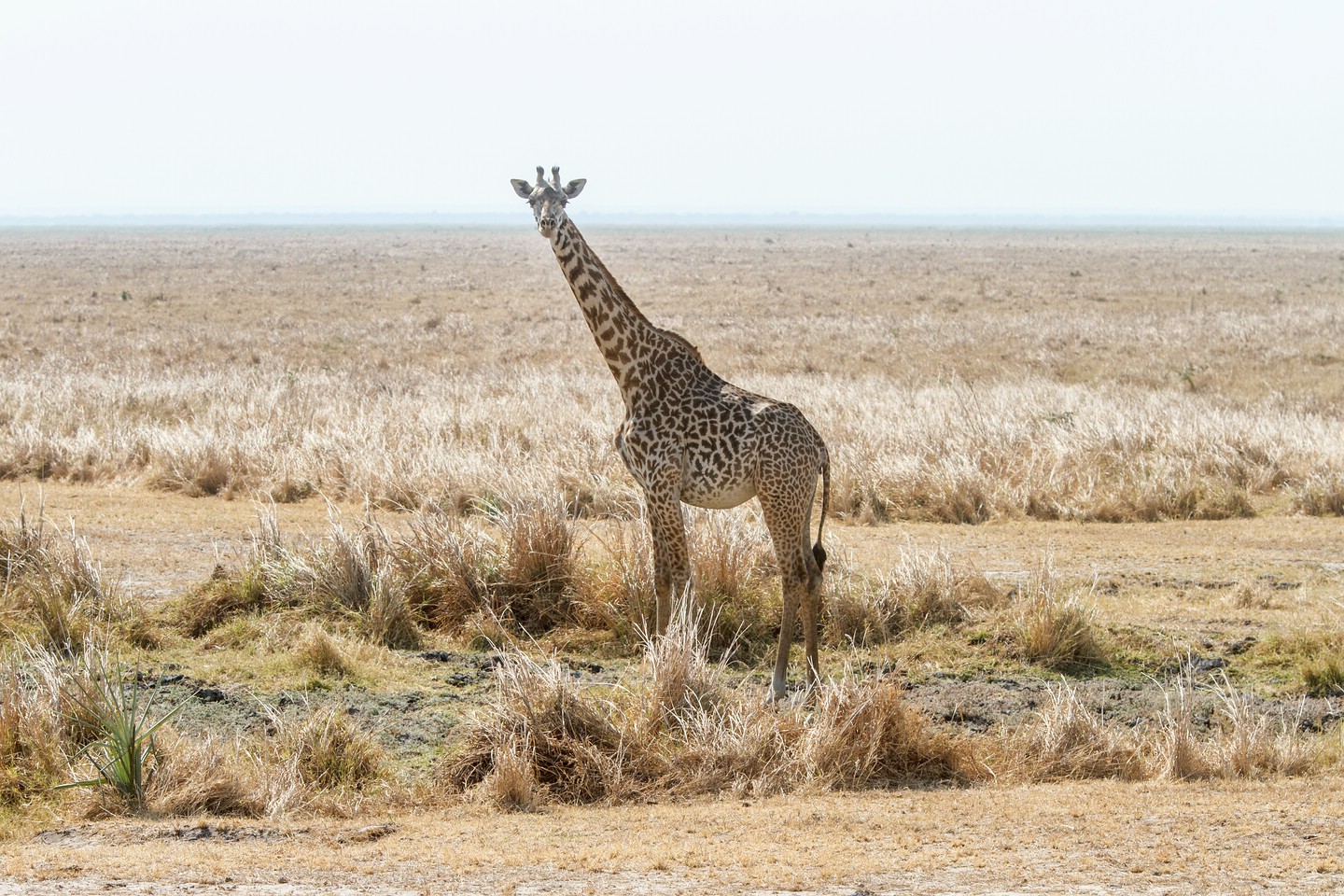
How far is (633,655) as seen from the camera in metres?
9.38

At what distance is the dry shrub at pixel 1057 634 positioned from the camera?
9078mm

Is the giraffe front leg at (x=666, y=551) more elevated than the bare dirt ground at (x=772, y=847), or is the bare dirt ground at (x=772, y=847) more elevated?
the giraffe front leg at (x=666, y=551)

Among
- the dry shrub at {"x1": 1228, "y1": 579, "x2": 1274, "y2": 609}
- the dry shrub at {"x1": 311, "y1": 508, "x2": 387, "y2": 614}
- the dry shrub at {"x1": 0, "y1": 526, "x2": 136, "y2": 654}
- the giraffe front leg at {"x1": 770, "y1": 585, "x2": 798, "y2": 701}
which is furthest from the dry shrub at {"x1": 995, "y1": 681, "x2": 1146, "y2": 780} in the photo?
the dry shrub at {"x1": 0, "y1": 526, "x2": 136, "y2": 654}

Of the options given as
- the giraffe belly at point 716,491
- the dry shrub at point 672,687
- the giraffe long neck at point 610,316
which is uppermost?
the giraffe long neck at point 610,316

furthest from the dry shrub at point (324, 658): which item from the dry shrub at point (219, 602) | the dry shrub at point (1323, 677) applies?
the dry shrub at point (1323, 677)

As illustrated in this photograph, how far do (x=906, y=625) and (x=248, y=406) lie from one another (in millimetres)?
11373

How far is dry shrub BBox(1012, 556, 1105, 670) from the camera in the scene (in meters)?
9.08

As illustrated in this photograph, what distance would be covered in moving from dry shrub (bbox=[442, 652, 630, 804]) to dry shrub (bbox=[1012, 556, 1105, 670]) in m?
3.39

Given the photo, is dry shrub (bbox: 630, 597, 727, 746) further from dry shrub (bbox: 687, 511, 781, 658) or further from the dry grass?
the dry grass

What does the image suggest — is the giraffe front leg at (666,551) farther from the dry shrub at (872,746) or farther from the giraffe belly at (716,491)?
the dry shrub at (872,746)

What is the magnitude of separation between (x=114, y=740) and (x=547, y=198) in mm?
3888

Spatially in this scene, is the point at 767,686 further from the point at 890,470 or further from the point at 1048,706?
the point at 890,470

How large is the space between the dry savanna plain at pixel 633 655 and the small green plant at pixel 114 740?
28 mm

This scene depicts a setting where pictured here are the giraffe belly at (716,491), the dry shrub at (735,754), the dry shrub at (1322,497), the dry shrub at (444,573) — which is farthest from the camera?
the dry shrub at (1322,497)
